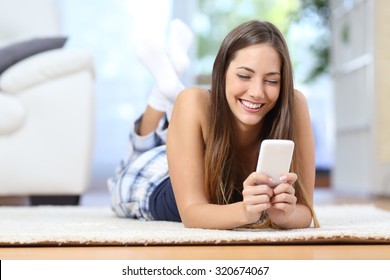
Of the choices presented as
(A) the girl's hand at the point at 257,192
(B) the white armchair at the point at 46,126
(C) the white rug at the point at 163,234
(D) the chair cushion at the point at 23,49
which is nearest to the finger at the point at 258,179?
(A) the girl's hand at the point at 257,192

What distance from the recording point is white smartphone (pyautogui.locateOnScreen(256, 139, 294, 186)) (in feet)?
5.15

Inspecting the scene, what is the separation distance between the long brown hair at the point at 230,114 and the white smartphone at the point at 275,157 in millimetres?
229

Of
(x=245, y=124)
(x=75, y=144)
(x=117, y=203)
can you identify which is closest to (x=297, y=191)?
(x=245, y=124)

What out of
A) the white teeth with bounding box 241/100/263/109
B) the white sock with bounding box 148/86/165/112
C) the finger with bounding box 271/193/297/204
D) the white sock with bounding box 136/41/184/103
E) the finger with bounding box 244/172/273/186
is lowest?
the finger with bounding box 271/193/297/204

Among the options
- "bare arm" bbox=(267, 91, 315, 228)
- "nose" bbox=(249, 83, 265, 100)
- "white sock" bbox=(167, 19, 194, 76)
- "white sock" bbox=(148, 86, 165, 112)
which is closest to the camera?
"nose" bbox=(249, 83, 265, 100)

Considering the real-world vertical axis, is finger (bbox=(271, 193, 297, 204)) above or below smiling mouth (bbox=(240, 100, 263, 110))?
below

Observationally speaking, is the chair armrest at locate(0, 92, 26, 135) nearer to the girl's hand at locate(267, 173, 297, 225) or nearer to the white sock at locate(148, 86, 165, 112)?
the white sock at locate(148, 86, 165, 112)

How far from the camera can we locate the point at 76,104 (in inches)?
132

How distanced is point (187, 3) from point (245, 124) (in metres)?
3.59

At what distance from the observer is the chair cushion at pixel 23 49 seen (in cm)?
331

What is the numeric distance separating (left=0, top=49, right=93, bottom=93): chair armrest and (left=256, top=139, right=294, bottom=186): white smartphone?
188cm

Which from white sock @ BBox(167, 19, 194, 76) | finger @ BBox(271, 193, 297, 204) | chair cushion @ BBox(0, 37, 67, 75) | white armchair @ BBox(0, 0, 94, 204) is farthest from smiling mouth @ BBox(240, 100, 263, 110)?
chair cushion @ BBox(0, 37, 67, 75)

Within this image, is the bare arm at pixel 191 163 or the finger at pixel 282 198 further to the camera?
the bare arm at pixel 191 163

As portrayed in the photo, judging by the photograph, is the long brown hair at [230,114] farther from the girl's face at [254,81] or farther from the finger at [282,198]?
the finger at [282,198]
